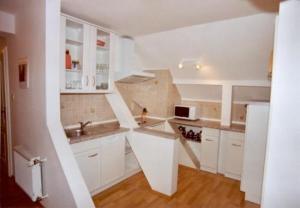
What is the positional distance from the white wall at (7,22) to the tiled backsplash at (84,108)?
3.34 ft

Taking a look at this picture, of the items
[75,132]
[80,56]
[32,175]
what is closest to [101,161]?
[75,132]

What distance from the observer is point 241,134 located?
308 centimetres

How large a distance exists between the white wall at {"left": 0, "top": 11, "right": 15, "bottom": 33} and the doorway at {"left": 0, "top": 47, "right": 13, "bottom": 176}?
565 mm

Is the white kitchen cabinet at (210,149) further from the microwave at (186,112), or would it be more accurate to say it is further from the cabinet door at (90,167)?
the cabinet door at (90,167)

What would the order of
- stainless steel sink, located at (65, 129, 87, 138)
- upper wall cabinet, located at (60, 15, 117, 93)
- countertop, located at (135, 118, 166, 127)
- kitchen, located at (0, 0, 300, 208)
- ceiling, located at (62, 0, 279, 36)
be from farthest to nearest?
1. countertop, located at (135, 118, 166, 127)
2. stainless steel sink, located at (65, 129, 87, 138)
3. upper wall cabinet, located at (60, 15, 117, 93)
4. ceiling, located at (62, 0, 279, 36)
5. kitchen, located at (0, 0, 300, 208)

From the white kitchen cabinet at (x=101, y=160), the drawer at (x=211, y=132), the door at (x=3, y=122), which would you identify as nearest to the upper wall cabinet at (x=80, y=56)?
the white kitchen cabinet at (x=101, y=160)

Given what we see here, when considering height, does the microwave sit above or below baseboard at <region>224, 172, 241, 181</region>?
above

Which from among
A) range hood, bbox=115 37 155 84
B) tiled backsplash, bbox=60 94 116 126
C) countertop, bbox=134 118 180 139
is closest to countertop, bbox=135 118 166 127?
countertop, bbox=134 118 180 139

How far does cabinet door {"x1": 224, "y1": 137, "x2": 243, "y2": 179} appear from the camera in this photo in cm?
309

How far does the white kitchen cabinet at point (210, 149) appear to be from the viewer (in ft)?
11.0

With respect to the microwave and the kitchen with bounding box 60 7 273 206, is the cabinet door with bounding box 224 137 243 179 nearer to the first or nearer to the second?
the kitchen with bounding box 60 7 273 206

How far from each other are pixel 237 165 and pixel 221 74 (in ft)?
5.22

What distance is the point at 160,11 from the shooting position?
6.82 ft

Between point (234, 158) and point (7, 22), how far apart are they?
385cm
